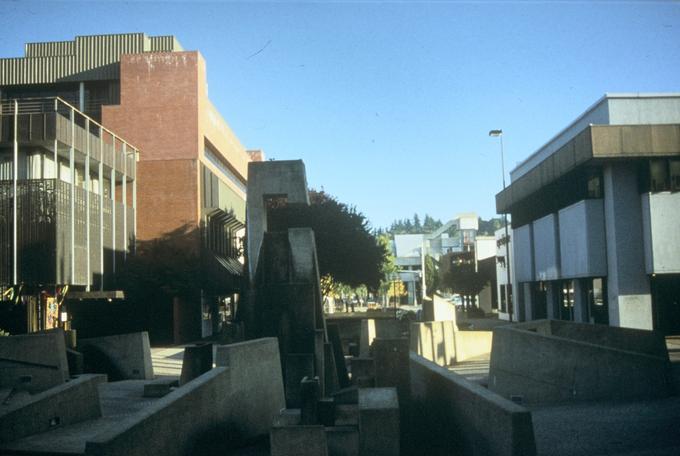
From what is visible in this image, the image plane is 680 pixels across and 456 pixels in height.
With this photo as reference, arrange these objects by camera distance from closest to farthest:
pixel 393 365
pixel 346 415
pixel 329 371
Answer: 1. pixel 346 415
2. pixel 393 365
3. pixel 329 371

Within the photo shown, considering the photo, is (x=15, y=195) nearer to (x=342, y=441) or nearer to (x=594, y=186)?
(x=342, y=441)

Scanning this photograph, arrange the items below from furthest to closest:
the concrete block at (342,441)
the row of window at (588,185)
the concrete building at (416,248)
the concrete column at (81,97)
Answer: the concrete building at (416,248)
the concrete column at (81,97)
the row of window at (588,185)
the concrete block at (342,441)

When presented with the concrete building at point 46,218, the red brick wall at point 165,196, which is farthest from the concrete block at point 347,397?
the red brick wall at point 165,196

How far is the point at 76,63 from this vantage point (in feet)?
127

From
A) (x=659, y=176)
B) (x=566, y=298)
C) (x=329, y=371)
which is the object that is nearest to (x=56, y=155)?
(x=329, y=371)

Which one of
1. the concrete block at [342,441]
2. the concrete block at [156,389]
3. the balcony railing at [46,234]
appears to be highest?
the balcony railing at [46,234]

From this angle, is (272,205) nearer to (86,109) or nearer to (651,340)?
(86,109)

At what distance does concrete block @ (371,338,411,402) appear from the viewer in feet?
37.7

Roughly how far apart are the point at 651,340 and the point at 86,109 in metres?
34.1

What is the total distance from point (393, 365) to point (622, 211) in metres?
22.0

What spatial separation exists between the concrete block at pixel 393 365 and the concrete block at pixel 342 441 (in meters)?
2.93

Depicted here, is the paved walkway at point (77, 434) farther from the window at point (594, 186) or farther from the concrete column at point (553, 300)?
the concrete column at point (553, 300)

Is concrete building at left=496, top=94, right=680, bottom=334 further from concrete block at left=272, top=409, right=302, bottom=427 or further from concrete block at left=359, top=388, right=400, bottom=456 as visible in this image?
concrete block at left=359, top=388, right=400, bottom=456

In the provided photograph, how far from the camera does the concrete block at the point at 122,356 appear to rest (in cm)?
1833
